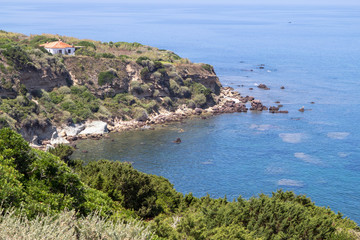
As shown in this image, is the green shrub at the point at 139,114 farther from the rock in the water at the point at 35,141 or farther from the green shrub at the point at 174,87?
the rock in the water at the point at 35,141

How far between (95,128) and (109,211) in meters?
53.8

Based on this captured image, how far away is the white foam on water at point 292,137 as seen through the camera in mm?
70562

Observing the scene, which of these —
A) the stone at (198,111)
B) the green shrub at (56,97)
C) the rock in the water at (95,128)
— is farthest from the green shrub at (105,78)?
the stone at (198,111)

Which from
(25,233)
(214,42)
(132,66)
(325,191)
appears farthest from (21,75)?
(214,42)

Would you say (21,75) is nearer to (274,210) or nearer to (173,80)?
(173,80)

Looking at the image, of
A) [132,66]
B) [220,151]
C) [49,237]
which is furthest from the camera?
[132,66]

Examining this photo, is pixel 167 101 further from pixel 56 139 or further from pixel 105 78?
pixel 56 139

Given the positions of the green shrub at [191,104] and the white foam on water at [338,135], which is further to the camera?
the green shrub at [191,104]

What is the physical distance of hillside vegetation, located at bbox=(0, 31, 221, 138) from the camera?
68875mm

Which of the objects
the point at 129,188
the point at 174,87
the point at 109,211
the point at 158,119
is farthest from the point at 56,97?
the point at 109,211

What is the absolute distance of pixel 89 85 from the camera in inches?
3300

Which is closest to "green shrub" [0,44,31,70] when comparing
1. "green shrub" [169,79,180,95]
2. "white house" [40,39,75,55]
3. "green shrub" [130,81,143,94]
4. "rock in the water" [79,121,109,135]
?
"white house" [40,39,75,55]

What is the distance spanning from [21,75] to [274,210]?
59.4m

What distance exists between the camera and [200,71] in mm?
100312
